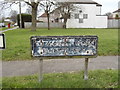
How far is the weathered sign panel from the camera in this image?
3.62 metres

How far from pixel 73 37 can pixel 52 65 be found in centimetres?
223

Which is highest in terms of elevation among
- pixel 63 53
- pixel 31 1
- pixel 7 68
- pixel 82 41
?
pixel 31 1

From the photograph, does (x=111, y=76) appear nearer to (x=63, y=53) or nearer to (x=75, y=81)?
(x=75, y=81)

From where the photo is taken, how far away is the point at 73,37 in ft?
12.1

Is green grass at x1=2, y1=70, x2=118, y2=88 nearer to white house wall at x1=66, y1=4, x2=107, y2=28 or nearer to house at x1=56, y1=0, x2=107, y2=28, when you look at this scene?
house at x1=56, y1=0, x2=107, y2=28

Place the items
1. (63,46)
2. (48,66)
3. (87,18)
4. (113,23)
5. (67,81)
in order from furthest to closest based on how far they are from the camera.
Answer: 1. (87,18)
2. (113,23)
3. (48,66)
4. (67,81)
5. (63,46)

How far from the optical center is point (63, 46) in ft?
12.2

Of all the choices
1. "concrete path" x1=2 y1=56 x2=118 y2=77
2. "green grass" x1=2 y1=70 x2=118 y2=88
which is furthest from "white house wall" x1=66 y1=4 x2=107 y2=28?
"green grass" x1=2 y1=70 x2=118 y2=88

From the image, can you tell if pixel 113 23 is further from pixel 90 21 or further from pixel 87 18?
pixel 87 18

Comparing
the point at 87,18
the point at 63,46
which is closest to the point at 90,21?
the point at 87,18

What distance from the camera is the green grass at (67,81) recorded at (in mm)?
3617

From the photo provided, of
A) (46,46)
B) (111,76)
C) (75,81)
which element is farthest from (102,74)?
(46,46)

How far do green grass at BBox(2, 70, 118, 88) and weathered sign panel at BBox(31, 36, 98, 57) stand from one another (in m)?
0.70

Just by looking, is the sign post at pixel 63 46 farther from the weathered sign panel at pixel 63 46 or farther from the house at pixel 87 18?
the house at pixel 87 18
